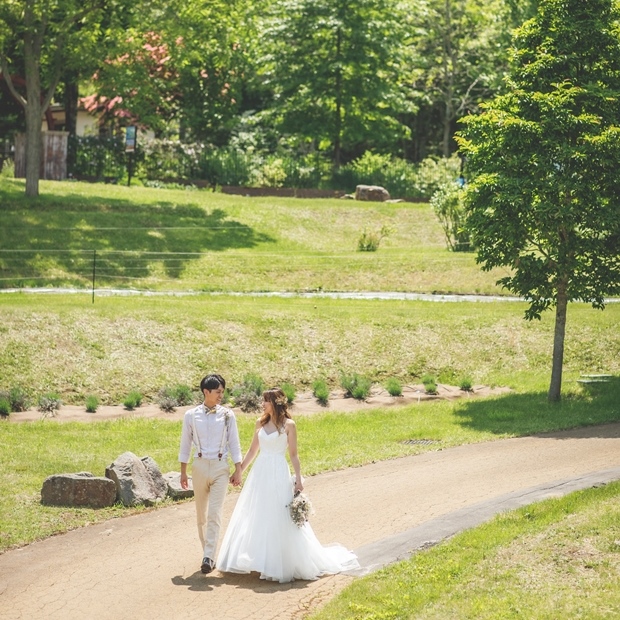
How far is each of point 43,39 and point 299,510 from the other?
3070cm

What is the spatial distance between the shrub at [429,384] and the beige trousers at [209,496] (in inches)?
485

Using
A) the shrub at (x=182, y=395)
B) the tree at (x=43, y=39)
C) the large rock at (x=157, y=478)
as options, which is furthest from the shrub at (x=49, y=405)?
the tree at (x=43, y=39)

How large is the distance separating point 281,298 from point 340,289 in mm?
3143

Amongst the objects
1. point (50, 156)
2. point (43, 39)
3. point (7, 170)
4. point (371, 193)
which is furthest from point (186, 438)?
point (50, 156)

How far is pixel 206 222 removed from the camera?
39.1 m

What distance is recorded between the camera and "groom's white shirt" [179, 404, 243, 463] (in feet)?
41.1

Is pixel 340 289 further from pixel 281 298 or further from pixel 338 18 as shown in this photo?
Result: pixel 338 18

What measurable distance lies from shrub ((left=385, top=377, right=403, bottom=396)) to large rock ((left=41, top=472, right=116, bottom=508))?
31.9ft

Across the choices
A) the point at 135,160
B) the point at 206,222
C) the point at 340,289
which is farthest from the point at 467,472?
the point at 135,160

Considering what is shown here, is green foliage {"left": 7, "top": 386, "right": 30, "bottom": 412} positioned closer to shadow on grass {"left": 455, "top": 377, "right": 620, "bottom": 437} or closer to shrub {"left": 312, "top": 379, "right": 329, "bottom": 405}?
shrub {"left": 312, "top": 379, "right": 329, "bottom": 405}

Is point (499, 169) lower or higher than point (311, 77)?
lower

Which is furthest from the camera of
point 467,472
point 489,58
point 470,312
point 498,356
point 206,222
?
point 489,58

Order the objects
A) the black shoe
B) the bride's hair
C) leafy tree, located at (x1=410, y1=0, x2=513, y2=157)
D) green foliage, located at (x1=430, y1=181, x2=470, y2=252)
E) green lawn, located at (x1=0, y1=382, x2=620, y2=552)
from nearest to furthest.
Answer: the bride's hair
the black shoe
green lawn, located at (x1=0, y1=382, x2=620, y2=552)
green foliage, located at (x1=430, y1=181, x2=470, y2=252)
leafy tree, located at (x1=410, y1=0, x2=513, y2=157)

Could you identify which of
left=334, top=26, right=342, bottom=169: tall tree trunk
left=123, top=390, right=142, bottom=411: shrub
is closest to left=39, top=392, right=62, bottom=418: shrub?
left=123, top=390, right=142, bottom=411: shrub
